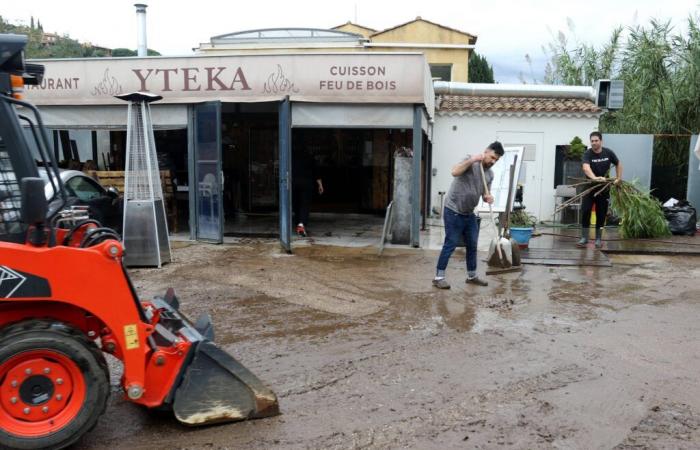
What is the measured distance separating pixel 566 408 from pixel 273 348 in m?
2.43

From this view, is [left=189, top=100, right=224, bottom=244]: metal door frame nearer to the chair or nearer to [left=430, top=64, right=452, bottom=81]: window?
the chair

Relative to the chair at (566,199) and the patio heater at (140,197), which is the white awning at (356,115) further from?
the chair at (566,199)

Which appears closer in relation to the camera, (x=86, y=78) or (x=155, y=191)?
(x=155, y=191)

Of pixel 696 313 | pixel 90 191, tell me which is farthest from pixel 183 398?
pixel 90 191

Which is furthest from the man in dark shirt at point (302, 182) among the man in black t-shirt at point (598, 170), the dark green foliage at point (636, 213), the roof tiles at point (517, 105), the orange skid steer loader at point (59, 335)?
the orange skid steer loader at point (59, 335)

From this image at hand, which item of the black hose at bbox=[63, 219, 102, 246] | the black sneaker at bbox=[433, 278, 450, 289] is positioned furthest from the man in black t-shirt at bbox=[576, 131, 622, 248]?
the black hose at bbox=[63, 219, 102, 246]

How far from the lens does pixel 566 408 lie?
4.08 meters

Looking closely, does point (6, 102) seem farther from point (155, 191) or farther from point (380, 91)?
point (380, 91)

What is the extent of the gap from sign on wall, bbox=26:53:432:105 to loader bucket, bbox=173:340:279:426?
7015 millimetres

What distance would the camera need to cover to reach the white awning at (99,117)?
10.7 meters

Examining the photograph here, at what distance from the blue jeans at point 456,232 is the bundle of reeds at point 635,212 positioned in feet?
11.7

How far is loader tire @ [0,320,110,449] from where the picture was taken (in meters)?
3.27

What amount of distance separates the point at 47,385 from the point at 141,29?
12.3m

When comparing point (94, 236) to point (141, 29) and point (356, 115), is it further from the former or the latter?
point (141, 29)
